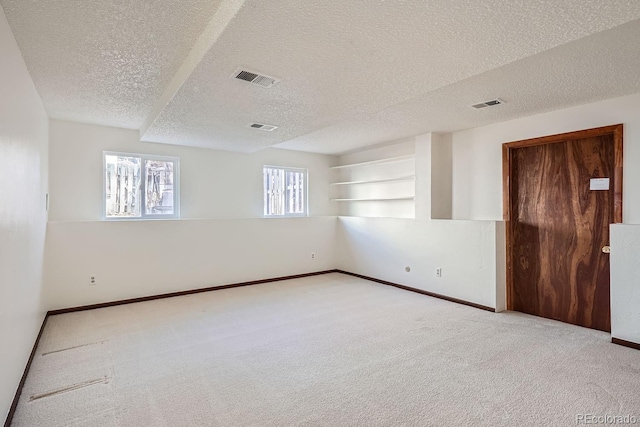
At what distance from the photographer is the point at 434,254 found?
480 centimetres

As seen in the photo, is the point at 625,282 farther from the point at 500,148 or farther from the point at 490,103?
the point at 490,103

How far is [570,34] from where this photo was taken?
5.98ft

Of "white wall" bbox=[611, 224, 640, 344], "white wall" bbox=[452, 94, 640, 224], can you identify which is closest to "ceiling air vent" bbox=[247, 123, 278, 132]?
"white wall" bbox=[452, 94, 640, 224]

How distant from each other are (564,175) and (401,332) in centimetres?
253

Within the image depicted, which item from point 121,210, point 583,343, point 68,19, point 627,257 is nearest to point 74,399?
point 68,19

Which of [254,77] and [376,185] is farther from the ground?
[254,77]

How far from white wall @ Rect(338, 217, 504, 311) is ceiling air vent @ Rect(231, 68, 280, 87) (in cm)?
315

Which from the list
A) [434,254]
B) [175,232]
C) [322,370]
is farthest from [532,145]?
[175,232]

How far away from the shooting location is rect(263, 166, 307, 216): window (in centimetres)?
624

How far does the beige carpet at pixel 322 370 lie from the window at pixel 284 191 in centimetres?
257

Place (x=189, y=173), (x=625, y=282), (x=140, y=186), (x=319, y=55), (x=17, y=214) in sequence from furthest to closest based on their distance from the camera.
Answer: (x=189, y=173)
(x=140, y=186)
(x=625, y=282)
(x=17, y=214)
(x=319, y=55)

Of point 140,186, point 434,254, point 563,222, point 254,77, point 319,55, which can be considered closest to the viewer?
point 319,55

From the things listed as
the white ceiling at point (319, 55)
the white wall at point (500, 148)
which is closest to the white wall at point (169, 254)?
the white ceiling at point (319, 55)

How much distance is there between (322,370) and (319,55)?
228cm
